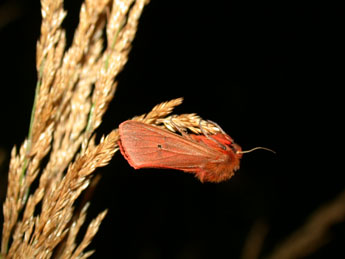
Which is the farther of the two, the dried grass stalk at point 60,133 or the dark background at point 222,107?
the dark background at point 222,107

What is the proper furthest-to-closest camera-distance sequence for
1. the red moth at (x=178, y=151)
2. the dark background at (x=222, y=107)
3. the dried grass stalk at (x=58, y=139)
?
the dark background at (x=222, y=107), the red moth at (x=178, y=151), the dried grass stalk at (x=58, y=139)

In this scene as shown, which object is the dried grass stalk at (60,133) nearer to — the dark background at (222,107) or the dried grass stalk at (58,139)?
the dried grass stalk at (58,139)

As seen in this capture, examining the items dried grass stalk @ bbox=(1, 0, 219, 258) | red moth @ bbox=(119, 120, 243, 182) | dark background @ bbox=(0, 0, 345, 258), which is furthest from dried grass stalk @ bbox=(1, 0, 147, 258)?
dark background @ bbox=(0, 0, 345, 258)

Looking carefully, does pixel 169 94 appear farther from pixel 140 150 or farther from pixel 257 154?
pixel 140 150

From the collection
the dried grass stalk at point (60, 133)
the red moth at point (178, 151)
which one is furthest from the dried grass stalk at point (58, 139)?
the red moth at point (178, 151)

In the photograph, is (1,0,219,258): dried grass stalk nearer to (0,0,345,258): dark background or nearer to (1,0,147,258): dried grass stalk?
(1,0,147,258): dried grass stalk

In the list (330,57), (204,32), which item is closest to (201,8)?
(204,32)

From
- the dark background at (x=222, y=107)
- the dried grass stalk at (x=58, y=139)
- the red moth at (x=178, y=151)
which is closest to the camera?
the dried grass stalk at (x=58, y=139)

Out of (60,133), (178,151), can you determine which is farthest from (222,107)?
(60,133)
